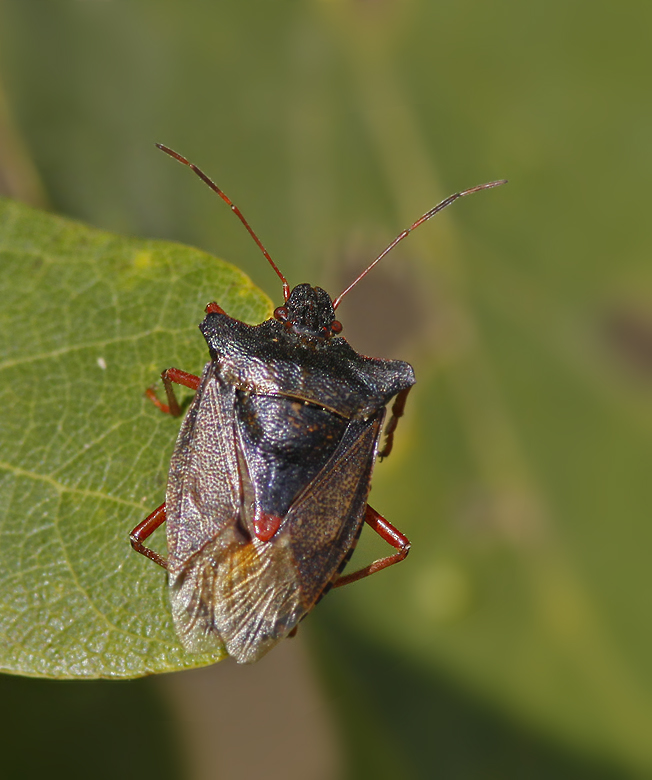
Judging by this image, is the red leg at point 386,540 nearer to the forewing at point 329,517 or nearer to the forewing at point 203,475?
the forewing at point 329,517

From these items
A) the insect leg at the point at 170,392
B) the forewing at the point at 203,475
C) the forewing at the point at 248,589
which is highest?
the insect leg at the point at 170,392

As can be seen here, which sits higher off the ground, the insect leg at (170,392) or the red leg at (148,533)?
the insect leg at (170,392)

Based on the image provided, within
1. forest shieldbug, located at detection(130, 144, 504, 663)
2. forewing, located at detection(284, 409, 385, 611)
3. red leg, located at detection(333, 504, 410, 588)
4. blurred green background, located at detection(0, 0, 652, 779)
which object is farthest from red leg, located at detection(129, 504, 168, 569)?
blurred green background, located at detection(0, 0, 652, 779)

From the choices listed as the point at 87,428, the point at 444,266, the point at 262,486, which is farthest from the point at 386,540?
the point at 444,266

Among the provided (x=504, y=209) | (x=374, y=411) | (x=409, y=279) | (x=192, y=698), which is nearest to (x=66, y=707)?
(x=192, y=698)

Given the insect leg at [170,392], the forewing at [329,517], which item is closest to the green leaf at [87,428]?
the insect leg at [170,392]

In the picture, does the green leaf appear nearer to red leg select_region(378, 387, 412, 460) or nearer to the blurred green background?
red leg select_region(378, 387, 412, 460)

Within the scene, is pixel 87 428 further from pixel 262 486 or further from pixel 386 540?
pixel 386 540
